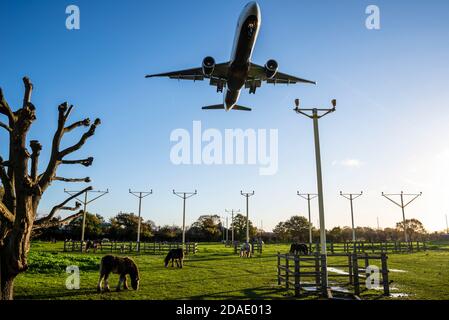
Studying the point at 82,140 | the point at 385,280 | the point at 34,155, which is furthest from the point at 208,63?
the point at 34,155

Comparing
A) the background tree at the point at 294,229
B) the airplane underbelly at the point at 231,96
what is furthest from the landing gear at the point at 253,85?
the background tree at the point at 294,229

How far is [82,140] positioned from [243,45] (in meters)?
Answer: 16.0

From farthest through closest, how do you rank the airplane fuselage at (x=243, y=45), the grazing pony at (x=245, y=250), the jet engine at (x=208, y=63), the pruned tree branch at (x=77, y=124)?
the grazing pony at (x=245, y=250), the jet engine at (x=208, y=63), the airplane fuselage at (x=243, y=45), the pruned tree branch at (x=77, y=124)

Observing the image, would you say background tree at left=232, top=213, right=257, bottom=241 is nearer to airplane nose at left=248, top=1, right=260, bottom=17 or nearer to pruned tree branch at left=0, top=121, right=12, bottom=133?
airplane nose at left=248, top=1, right=260, bottom=17

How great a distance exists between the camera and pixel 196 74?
83.9ft

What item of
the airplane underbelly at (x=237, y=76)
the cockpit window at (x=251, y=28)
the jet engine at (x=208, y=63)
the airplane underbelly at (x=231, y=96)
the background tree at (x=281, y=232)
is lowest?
the background tree at (x=281, y=232)

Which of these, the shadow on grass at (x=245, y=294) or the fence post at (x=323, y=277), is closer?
the shadow on grass at (x=245, y=294)

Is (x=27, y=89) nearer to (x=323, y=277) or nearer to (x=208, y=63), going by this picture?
(x=323, y=277)

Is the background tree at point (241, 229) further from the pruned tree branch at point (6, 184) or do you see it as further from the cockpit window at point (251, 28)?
the pruned tree branch at point (6, 184)

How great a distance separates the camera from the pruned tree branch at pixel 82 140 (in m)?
5.99

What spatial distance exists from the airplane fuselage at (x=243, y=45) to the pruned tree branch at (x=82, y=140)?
14747mm

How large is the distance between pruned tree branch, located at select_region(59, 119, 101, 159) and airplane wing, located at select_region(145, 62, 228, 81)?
18.8 m

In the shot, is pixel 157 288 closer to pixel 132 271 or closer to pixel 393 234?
pixel 132 271

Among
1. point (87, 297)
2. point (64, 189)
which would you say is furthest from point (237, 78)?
point (64, 189)
